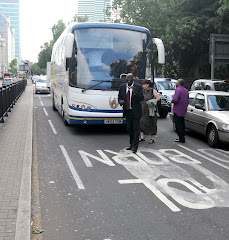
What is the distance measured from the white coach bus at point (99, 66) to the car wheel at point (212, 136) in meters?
2.51

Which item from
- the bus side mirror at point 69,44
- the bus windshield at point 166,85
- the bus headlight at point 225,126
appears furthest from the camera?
the bus windshield at point 166,85

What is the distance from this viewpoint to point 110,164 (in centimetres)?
743

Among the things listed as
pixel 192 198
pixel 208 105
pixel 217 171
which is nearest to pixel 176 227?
pixel 192 198

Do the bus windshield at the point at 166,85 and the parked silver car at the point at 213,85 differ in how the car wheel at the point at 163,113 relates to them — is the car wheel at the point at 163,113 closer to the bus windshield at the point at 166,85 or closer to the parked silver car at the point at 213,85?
the parked silver car at the point at 213,85

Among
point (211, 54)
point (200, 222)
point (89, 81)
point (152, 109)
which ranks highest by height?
point (211, 54)

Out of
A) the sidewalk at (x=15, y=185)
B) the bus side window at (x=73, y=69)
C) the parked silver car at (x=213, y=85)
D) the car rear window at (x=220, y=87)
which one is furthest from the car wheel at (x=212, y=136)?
the car rear window at (x=220, y=87)

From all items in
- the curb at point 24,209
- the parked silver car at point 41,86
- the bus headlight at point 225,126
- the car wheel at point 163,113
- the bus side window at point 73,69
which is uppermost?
the bus side window at point 73,69

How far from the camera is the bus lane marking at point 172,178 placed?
17.7 ft

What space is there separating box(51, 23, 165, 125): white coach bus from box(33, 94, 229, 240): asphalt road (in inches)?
A: 43.6

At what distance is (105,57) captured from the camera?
10680 mm

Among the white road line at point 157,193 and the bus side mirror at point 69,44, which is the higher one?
the bus side mirror at point 69,44

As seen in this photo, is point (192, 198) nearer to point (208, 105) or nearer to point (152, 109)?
point (152, 109)

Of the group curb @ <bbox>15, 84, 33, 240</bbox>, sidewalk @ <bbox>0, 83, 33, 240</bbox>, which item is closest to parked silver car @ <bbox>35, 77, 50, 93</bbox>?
sidewalk @ <bbox>0, 83, 33, 240</bbox>

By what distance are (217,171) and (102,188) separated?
8.08 ft
